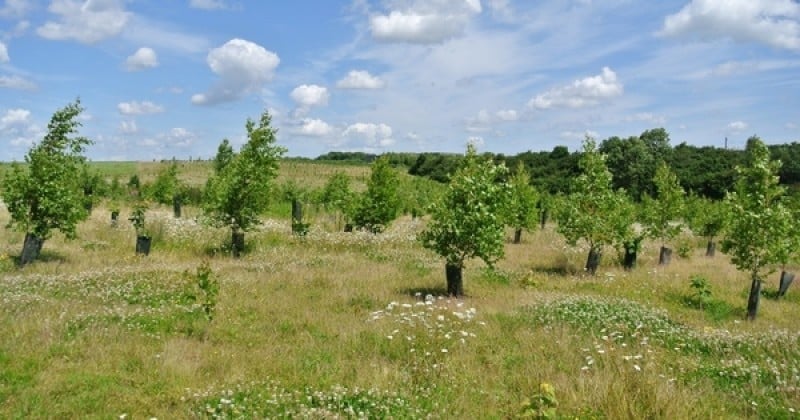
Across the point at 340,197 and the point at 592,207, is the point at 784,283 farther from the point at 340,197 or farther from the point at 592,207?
the point at 340,197

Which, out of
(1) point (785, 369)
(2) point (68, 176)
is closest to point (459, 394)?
(1) point (785, 369)

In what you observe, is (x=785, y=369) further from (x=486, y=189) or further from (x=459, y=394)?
(x=486, y=189)

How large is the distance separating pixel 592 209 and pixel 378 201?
37.9 ft

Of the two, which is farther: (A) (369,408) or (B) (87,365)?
(B) (87,365)

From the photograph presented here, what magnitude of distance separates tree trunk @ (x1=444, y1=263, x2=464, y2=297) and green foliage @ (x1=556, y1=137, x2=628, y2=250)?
8075mm

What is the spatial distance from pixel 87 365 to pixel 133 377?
0.99 metres

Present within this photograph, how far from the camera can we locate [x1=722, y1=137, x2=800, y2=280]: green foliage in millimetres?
15445

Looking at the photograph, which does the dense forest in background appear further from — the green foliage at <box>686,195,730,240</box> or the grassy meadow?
the grassy meadow

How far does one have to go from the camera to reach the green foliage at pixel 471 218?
14.7 meters

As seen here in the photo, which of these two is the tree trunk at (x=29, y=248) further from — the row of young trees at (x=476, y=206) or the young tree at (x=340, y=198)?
the young tree at (x=340, y=198)

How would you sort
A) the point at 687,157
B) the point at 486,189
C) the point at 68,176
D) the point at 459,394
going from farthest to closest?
the point at 687,157 < the point at 68,176 < the point at 486,189 < the point at 459,394

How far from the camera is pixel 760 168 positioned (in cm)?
1566

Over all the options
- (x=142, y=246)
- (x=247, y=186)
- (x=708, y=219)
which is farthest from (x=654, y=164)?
(x=142, y=246)

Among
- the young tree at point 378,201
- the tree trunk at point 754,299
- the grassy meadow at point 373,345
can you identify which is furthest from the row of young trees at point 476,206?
the young tree at point 378,201
